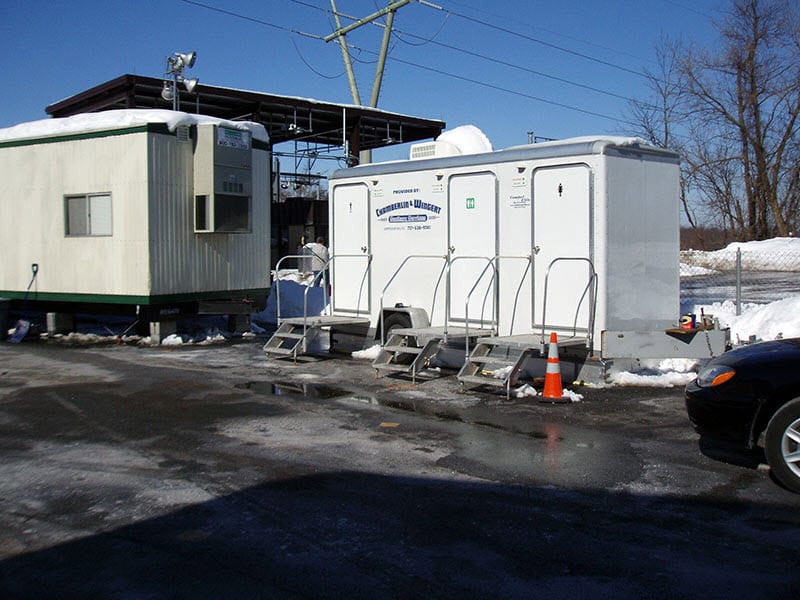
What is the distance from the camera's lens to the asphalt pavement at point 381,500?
4398mm

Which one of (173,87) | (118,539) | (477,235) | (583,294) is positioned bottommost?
(118,539)

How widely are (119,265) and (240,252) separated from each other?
2.43 m

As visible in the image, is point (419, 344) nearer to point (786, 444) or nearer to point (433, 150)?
point (433, 150)

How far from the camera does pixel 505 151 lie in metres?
10.6

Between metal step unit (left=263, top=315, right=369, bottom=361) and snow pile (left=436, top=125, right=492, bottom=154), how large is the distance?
119 inches

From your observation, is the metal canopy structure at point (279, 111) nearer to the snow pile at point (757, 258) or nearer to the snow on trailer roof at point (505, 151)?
the snow on trailer roof at point (505, 151)

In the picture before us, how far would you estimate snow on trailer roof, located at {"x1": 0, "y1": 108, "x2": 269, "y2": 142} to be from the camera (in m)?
14.6

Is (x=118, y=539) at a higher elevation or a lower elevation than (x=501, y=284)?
lower

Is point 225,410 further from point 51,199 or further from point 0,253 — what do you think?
point 0,253

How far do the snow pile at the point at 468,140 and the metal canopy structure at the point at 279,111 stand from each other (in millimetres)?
10711

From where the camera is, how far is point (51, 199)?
Result: 15617 millimetres

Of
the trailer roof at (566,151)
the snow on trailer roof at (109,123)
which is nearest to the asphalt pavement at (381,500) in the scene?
the trailer roof at (566,151)

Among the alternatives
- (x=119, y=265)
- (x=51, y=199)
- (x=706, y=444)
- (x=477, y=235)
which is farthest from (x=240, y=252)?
(x=706, y=444)

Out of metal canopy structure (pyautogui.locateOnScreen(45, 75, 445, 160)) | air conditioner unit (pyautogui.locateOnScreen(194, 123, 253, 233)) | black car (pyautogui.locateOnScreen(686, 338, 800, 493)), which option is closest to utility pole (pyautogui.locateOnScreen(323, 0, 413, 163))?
metal canopy structure (pyautogui.locateOnScreen(45, 75, 445, 160))
